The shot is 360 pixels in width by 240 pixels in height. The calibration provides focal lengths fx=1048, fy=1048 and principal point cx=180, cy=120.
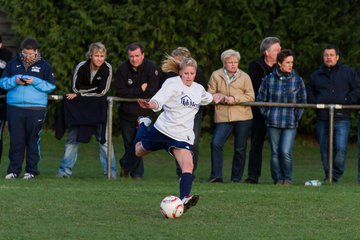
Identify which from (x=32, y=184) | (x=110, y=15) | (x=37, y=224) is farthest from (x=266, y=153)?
(x=37, y=224)

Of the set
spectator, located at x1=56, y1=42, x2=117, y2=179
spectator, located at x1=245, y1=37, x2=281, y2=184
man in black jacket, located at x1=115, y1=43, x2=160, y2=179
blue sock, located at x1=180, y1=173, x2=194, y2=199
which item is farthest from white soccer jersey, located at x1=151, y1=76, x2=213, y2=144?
spectator, located at x1=245, y1=37, x2=281, y2=184

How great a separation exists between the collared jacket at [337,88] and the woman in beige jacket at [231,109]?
0.99 meters

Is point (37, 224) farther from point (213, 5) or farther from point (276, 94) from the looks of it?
point (213, 5)

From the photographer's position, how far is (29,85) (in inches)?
569

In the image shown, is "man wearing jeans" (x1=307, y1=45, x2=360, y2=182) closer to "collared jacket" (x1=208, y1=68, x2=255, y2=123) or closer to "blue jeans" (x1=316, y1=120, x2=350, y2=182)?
"blue jeans" (x1=316, y1=120, x2=350, y2=182)

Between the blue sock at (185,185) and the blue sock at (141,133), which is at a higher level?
the blue sock at (141,133)

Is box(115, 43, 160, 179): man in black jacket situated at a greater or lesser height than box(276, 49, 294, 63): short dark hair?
lesser

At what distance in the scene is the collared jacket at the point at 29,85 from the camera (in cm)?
1443

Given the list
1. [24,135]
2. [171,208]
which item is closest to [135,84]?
[24,135]

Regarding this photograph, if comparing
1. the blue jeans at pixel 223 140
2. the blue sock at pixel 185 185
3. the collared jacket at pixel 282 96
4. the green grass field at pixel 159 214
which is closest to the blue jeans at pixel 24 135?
the green grass field at pixel 159 214

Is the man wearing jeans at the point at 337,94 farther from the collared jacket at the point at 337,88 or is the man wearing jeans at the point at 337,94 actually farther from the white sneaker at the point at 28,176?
the white sneaker at the point at 28,176

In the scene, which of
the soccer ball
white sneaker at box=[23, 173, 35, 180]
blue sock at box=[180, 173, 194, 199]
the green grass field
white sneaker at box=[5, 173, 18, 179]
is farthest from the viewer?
white sneaker at box=[5, 173, 18, 179]

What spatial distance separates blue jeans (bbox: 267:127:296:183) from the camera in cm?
1436

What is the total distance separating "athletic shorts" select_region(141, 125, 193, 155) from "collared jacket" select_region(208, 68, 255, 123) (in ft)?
9.20
